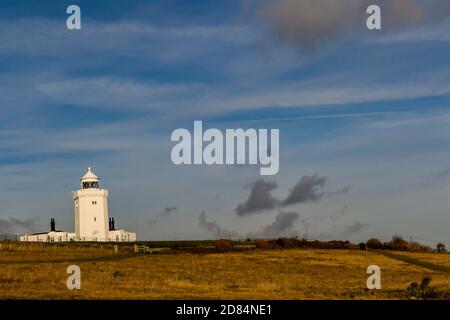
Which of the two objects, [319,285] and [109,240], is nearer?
[319,285]

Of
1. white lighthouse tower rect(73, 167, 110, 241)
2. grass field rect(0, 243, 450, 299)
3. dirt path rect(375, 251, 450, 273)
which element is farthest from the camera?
white lighthouse tower rect(73, 167, 110, 241)

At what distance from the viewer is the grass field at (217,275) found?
38906 mm

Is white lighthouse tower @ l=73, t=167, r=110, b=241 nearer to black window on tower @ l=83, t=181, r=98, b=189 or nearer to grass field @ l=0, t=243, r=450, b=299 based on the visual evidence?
black window on tower @ l=83, t=181, r=98, b=189

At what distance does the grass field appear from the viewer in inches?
1532

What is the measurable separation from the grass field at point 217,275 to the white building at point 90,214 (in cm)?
3598

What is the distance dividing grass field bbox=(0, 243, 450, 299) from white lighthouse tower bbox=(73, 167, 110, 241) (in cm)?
3587

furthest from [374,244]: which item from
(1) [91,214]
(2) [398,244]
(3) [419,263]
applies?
(1) [91,214]

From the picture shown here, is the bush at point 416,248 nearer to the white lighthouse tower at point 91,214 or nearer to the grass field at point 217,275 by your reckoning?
the grass field at point 217,275

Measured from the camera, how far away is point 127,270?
5425 centimetres

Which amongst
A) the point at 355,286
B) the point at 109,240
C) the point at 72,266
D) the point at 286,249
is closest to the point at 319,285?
the point at 355,286

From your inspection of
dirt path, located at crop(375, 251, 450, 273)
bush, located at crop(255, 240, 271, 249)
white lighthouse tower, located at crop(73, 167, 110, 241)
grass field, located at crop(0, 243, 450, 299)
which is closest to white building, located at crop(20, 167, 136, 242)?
white lighthouse tower, located at crop(73, 167, 110, 241)
